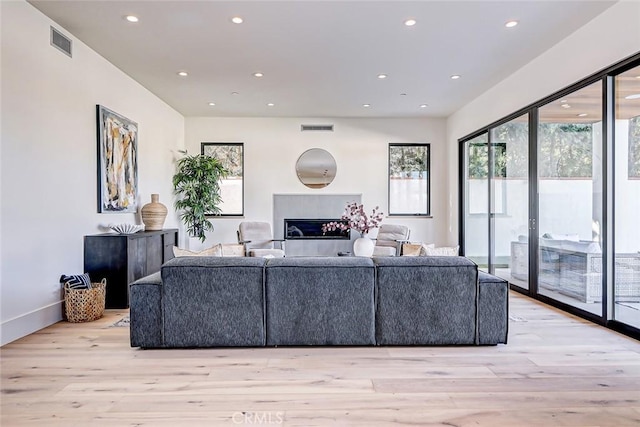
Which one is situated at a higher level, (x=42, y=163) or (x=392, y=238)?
(x=42, y=163)

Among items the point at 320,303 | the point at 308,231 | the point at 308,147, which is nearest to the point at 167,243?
the point at 308,231

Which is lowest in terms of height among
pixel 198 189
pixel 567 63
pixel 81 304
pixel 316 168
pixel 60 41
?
pixel 81 304

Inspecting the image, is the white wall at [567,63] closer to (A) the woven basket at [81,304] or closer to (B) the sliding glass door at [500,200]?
(B) the sliding glass door at [500,200]

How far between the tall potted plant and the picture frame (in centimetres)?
131

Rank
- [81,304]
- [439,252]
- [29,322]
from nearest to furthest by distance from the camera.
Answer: [439,252], [29,322], [81,304]

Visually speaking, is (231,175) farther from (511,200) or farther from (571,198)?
(571,198)

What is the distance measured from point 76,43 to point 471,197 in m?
6.11

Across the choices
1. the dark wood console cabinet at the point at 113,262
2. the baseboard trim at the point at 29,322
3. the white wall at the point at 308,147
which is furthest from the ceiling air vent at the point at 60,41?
the white wall at the point at 308,147

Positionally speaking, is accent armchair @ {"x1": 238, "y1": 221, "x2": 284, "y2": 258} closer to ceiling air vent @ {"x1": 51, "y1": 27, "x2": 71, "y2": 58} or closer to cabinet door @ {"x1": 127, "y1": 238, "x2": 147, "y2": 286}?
cabinet door @ {"x1": 127, "y1": 238, "x2": 147, "y2": 286}

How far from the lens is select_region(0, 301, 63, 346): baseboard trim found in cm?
307

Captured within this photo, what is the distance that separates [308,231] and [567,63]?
489 centimetres

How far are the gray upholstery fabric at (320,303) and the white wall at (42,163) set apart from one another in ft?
7.24

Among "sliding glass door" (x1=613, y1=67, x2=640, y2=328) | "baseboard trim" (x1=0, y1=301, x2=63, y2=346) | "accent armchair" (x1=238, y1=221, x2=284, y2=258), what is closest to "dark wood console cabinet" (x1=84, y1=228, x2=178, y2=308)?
"baseboard trim" (x1=0, y1=301, x2=63, y2=346)

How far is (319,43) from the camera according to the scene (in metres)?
4.07
